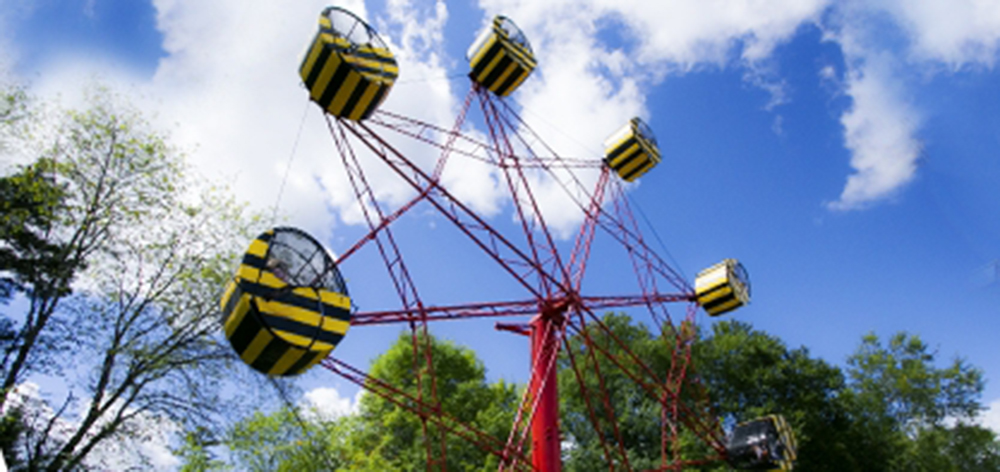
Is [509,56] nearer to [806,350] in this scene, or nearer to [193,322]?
[193,322]

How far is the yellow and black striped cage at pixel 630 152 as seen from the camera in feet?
55.8

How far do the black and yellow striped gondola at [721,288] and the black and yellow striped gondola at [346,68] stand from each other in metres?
11.3

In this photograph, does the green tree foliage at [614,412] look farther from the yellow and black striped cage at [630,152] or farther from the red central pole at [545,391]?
the red central pole at [545,391]

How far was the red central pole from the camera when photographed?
1066cm

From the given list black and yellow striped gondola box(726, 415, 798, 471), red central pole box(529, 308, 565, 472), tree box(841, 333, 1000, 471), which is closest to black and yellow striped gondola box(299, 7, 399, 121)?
red central pole box(529, 308, 565, 472)

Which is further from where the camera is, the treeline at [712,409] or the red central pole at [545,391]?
the treeline at [712,409]

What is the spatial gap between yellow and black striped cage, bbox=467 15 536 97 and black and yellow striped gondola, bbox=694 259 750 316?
7705 millimetres

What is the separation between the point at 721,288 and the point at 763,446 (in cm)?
442

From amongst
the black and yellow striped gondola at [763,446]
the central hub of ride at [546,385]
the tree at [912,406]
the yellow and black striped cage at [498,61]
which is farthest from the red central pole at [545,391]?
the tree at [912,406]

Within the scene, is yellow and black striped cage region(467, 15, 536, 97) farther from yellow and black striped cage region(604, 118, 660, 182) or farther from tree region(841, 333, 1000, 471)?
tree region(841, 333, 1000, 471)

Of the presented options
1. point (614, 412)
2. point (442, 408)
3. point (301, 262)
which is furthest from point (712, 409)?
point (301, 262)

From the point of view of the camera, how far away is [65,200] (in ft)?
41.2

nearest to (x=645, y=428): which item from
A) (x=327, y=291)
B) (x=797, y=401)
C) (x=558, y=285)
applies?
(x=797, y=401)

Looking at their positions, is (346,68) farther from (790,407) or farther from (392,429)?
(790,407)
